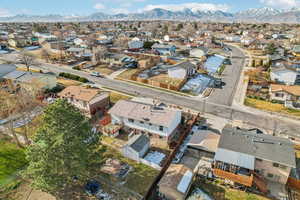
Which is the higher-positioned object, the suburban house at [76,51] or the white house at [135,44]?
the white house at [135,44]

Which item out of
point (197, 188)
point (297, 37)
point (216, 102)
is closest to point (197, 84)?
point (216, 102)

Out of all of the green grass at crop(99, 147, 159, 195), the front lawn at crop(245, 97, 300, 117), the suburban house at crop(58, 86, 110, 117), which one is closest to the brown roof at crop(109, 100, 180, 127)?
the suburban house at crop(58, 86, 110, 117)

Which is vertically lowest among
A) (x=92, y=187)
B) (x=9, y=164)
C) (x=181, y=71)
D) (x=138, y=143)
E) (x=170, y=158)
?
(x=92, y=187)

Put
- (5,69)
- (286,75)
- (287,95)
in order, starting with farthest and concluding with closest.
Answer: (5,69)
(286,75)
(287,95)

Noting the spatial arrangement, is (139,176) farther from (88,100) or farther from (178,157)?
(88,100)

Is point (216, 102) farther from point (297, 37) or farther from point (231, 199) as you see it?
point (297, 37)

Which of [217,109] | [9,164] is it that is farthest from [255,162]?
[9,164]

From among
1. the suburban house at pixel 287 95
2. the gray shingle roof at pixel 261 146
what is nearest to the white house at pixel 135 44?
the suburban house at pixel 287 95

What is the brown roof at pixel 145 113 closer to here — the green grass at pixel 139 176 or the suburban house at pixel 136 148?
the suburban house at pixel 136 148
